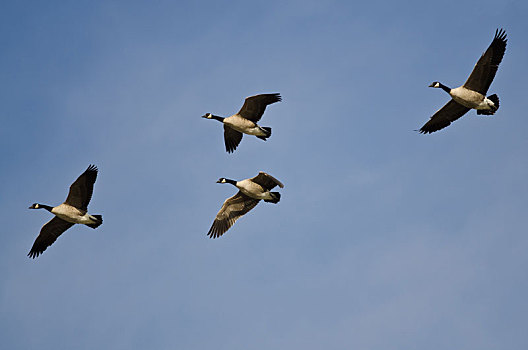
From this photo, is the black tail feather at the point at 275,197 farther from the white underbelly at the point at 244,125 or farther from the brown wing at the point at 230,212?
the white underbelly at the point at 244,125

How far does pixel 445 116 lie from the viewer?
97.5 feet

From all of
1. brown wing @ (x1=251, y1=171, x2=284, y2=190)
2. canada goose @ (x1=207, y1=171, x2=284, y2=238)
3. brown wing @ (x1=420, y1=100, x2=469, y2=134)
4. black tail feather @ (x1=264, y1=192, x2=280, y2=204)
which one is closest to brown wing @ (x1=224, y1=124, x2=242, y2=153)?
canada goose @ (x1=207, y1=171, x2=284, y2=238)

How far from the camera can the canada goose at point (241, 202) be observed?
28297 mm

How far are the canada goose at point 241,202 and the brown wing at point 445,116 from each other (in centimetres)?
641

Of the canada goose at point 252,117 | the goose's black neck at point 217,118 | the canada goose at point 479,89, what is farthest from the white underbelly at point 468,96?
the goose's black neck at point 217,118

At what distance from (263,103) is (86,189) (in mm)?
7154

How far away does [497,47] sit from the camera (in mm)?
26750

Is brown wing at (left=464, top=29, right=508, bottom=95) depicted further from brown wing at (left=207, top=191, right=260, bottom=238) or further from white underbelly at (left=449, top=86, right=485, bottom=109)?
brown wing at (left=207, top=191, right=260, bottom=238)

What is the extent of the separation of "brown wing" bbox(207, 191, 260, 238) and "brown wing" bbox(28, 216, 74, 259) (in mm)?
5285

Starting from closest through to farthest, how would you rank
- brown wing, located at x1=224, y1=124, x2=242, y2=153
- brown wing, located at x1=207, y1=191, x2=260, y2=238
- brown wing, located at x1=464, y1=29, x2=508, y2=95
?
brown wing, located at x1=464, y1=29, x2=508, y2=95 < brown wing, located at x1=207, y1=191, x2=260, y2=238 < brown wing, located at x1=224, y1=124, x2=242, y2=153

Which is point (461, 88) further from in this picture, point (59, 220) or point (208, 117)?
point (59, 220)

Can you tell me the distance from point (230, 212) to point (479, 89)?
9.85 meters

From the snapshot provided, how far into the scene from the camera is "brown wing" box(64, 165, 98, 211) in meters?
27.2

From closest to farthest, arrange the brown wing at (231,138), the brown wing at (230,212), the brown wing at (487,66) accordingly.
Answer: the brown wing at (487,66), the brown wing at (230,212), the brown wing at (231,138)
